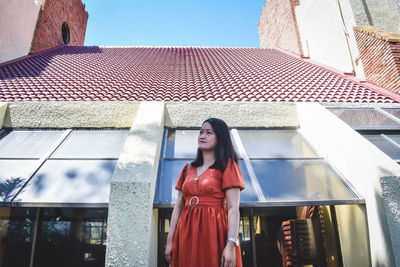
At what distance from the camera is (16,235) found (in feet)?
13.8

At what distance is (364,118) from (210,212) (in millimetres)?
4694

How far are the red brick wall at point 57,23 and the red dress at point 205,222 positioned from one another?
12.1 metres

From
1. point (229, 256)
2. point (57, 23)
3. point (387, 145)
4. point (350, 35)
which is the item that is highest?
point (57, 23)

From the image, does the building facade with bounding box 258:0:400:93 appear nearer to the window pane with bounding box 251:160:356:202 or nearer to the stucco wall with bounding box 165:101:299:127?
the stucco wall with bounding box 165:101:299:127

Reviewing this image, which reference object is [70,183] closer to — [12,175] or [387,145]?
[12,175]

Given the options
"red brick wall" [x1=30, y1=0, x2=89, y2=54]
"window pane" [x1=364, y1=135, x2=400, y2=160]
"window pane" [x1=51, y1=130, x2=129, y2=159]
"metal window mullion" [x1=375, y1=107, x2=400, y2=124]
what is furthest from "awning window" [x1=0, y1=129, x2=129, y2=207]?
"red brick wall" [x1=30, y1=0, x2=89, y2=54]

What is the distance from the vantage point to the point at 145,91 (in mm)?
5953

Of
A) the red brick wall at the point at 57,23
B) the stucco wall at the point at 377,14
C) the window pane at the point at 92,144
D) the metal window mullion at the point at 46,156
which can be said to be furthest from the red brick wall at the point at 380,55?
the red brick wall at the point at 57,23

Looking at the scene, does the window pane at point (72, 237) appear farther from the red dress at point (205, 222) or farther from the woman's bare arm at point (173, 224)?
the red dress at point (205, 222)

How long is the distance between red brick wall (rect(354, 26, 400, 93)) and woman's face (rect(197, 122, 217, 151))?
6.41 m

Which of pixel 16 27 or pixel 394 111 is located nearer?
pixel 394 111

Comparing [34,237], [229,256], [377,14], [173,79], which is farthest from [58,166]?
[377,14]

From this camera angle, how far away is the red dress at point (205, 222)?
202cm

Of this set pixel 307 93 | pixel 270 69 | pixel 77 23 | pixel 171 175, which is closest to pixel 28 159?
pixel 171 175
